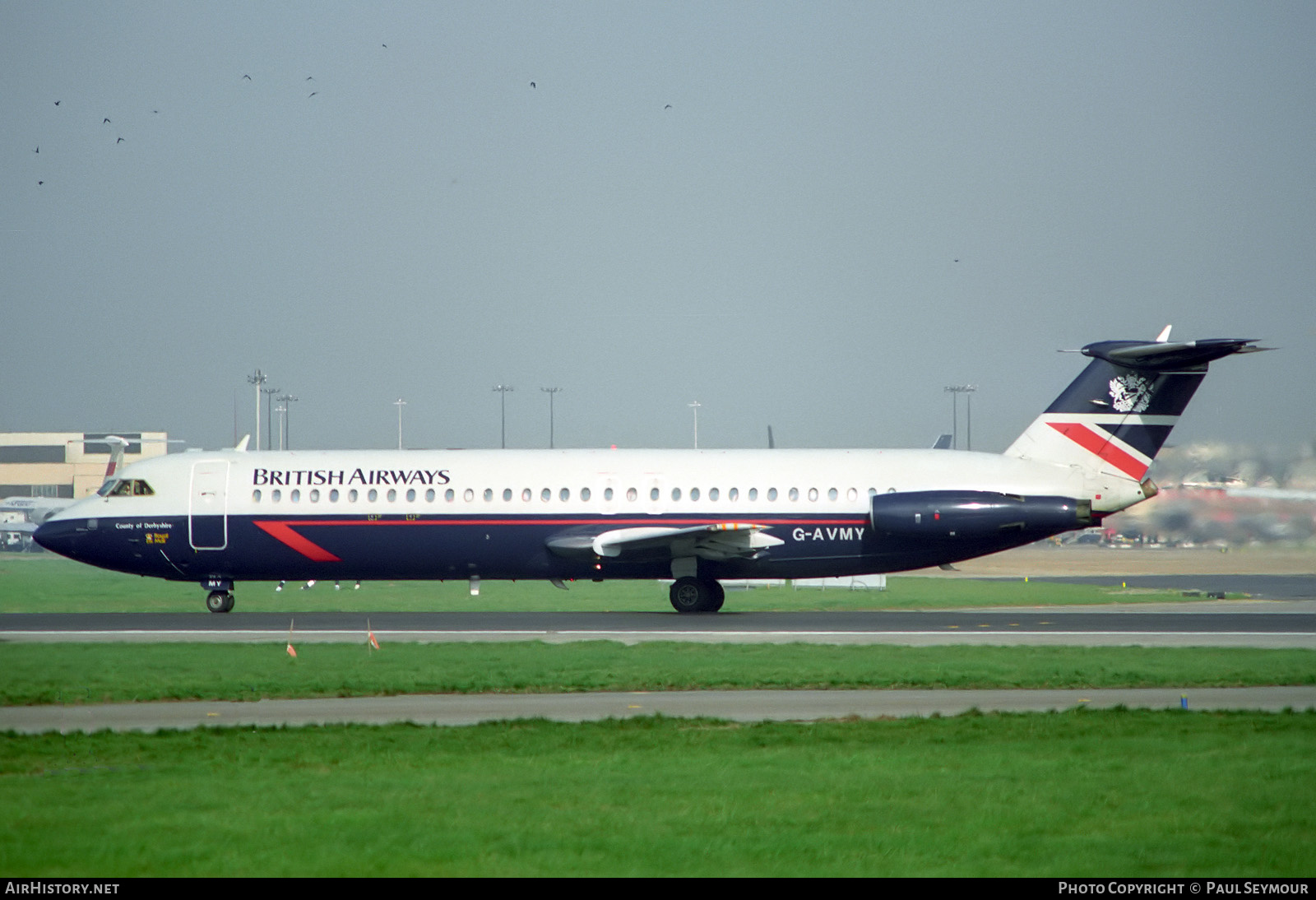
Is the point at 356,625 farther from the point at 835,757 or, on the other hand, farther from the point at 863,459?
the point at 835,757

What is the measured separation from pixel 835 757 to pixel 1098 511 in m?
21.8

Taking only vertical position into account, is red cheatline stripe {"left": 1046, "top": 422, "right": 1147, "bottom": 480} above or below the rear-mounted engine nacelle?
above

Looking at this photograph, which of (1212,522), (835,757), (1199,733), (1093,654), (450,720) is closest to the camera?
(835,757)

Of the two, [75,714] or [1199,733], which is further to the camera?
[75,714]

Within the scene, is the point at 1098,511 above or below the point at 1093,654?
above

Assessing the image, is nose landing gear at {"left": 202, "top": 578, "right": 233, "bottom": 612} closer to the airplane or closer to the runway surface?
the airplane

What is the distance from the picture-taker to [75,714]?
16188 mm

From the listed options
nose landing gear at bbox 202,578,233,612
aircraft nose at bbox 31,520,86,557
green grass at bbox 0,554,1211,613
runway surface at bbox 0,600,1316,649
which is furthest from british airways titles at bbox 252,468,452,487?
aircraft nose at bbox 31,520,86,557

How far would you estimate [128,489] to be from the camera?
112ft

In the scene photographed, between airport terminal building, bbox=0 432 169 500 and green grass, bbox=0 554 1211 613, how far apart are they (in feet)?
199

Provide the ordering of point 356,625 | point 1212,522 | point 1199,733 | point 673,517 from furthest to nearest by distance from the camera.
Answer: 1. point 1212,522
2. point 673,517
3. point 356,625
4. point 1199,733

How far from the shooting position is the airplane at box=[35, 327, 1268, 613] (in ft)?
107

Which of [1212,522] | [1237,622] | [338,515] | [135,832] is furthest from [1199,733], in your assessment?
[1212,522]

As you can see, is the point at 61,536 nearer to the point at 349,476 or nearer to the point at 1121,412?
the point at 349,476
